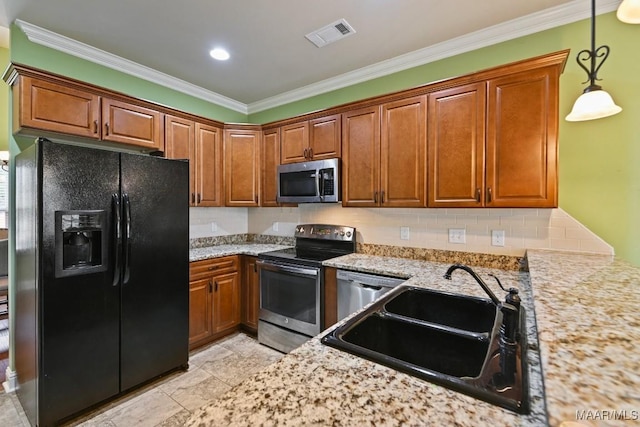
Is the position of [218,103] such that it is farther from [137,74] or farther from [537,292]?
[537,292]

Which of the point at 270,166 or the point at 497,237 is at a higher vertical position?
the point at 270,166

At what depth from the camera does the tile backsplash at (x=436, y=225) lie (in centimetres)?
212

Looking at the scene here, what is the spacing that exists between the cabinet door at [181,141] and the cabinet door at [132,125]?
69 millimetres

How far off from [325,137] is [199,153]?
139 cm

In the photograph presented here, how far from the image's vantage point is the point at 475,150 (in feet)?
7.02

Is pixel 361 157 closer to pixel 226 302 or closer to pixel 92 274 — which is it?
pixel 226 302

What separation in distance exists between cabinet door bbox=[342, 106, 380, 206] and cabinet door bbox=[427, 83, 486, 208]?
0.47 metres

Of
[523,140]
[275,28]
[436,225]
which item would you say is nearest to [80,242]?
[275,28]

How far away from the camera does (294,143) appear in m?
3.16

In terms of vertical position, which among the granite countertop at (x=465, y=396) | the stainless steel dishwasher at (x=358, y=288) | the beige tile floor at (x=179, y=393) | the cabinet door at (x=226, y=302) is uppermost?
the granite countertop at (x=465, y=396)

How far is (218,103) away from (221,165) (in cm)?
94

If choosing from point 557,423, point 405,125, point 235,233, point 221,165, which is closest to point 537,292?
point 557,423

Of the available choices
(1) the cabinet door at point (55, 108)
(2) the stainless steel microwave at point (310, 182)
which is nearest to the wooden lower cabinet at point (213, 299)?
(2) the stainless steel microwave at point (310, 182)

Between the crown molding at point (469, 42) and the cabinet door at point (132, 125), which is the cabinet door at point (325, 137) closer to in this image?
the crown molding at point (469, 42)
